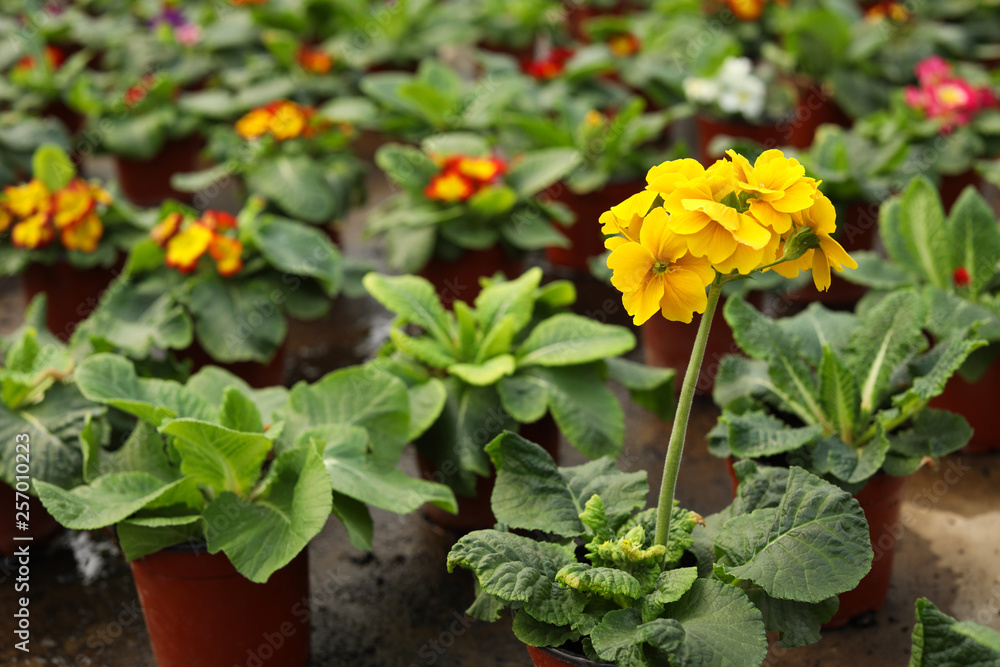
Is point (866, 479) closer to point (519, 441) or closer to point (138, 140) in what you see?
point (519, 441)

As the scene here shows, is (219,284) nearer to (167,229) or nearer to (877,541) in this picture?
(167,229)

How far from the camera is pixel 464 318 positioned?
97.8 inches

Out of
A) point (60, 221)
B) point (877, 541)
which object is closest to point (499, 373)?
point (877, 541)

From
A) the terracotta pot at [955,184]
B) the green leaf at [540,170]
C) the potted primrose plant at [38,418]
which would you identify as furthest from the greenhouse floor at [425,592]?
the terracotta pot at [955,184]

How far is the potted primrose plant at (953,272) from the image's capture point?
2428 mm

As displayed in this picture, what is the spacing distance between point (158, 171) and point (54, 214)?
1.46m

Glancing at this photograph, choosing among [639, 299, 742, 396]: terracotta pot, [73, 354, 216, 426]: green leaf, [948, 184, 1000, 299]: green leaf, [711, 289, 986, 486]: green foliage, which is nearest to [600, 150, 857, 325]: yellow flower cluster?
[711, 289, 986, 486]: green foliage

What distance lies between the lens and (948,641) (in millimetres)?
1502

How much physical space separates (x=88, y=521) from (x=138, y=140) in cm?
292

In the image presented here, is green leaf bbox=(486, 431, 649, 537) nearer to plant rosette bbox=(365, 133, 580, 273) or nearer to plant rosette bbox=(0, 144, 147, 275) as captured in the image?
plant rosette bbox=(365, 133, 580, 273)

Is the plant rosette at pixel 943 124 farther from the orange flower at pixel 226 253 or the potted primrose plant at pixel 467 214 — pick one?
the orange flower at pixel 226 253

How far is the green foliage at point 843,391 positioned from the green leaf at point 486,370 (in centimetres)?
53

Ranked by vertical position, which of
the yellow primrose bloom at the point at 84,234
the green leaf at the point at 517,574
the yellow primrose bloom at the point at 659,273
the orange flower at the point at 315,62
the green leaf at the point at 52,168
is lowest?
the orange flower at the point at 315,62

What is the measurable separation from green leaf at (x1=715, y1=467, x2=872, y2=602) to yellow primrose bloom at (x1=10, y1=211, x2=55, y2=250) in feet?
8.41
